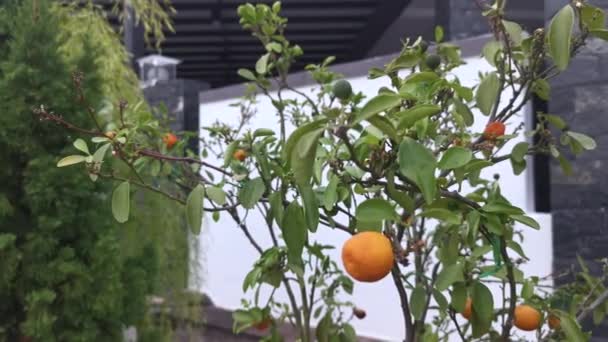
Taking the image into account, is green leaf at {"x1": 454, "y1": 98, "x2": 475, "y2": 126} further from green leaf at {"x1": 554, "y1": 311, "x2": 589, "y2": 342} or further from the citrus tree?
green leaf at {"x1": 554, "y1": 311, "x2": 589, "y2": 342}

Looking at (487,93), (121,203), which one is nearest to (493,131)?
(487,93)

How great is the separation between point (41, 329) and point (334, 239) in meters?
2.08

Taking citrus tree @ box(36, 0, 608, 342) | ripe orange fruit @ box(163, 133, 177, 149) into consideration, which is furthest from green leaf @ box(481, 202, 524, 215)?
ripe orange fruit @ box(163, 133, 177, 149)

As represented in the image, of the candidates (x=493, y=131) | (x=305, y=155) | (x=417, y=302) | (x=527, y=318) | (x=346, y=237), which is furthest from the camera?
(x=346, y=237)

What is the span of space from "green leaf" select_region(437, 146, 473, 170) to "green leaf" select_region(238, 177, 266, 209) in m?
0.37

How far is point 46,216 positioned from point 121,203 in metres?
1.20

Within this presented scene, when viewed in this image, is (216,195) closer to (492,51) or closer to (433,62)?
(433,62)

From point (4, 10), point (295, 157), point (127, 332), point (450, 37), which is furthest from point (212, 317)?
point (295, 157)

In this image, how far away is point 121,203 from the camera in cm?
117

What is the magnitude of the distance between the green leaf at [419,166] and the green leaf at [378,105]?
0.22 feet

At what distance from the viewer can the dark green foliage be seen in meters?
2.22

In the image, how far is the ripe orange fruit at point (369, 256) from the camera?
1023mm

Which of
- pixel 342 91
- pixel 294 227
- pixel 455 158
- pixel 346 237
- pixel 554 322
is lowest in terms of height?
pixel 554 322

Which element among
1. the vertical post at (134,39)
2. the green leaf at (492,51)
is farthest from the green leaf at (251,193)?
the vertical post at (134,39)
